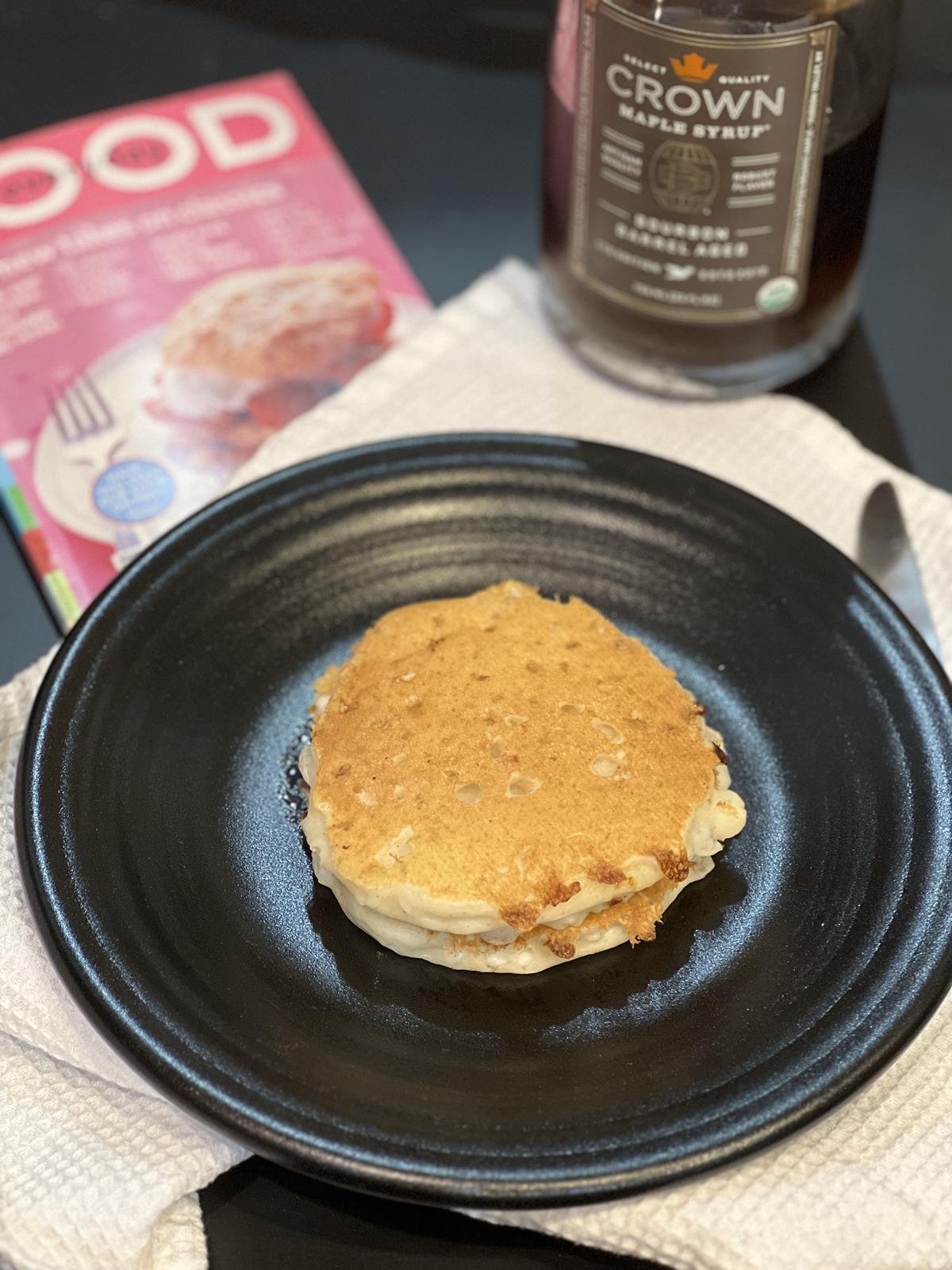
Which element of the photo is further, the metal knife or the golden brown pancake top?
the metal knife

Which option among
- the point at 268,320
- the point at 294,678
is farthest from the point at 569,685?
the point at 268,320

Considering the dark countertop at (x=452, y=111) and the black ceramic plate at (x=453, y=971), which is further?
the dark countertop at (x=452, y=111)

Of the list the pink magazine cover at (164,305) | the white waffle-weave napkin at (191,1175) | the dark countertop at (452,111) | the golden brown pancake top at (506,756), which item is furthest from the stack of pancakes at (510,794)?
the dark countertop at (452,111)

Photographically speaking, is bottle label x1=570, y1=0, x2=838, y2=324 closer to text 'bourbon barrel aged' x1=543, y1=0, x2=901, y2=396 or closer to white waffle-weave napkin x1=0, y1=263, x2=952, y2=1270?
text 'bourbon barrel aged' x1=543, y1=0, x2=901, y2=396

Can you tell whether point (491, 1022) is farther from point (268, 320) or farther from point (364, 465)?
point (268, 320)

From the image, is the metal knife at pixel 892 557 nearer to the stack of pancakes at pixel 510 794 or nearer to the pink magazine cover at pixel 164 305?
the stack of pancakes at pixel 510 794

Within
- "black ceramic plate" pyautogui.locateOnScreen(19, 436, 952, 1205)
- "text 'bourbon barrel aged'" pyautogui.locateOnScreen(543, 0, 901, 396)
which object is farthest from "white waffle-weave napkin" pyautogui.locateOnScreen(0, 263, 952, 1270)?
"text 'bourbon barrel aged'" pyautogui.locateOnScreen(543, 0, 901, 396)
